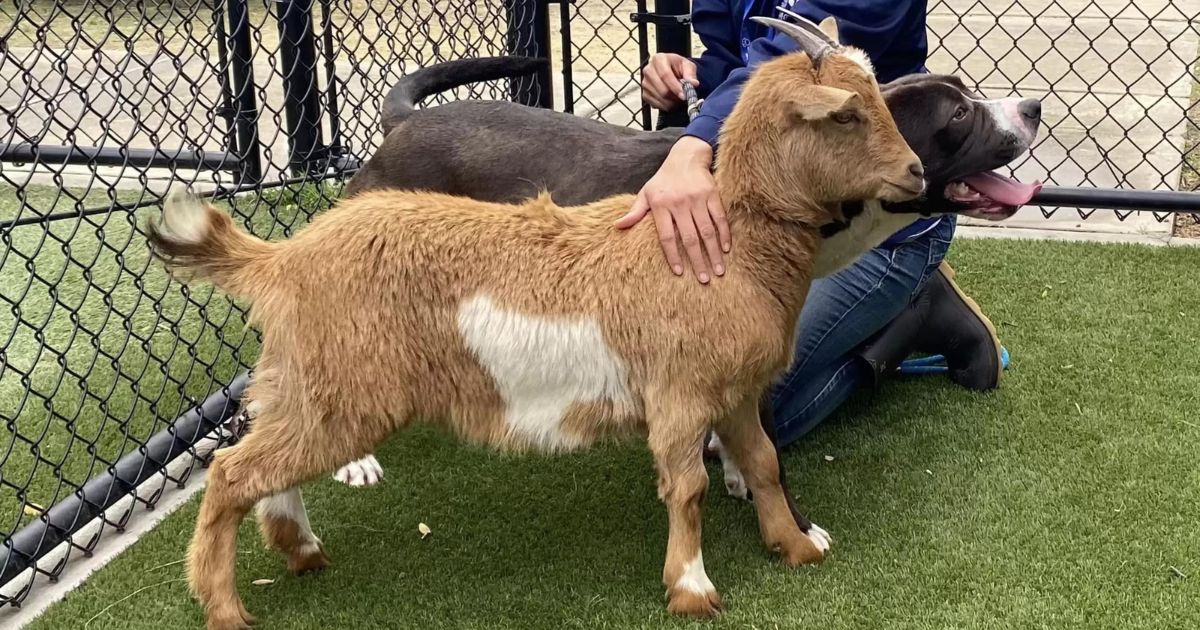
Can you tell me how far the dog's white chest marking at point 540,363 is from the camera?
2.53 m

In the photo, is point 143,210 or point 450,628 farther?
point 143,210

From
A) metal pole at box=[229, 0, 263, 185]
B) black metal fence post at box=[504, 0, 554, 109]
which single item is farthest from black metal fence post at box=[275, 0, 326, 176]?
black metal fence post at box=[504, 0, 554, 109]

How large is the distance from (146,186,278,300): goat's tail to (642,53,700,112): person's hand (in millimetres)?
1666

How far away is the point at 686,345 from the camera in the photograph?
254 centimetres

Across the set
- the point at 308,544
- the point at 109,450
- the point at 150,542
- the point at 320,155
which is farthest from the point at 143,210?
the point at 308,544

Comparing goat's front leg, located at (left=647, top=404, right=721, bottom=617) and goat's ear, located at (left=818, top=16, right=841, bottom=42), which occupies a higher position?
goat's ear, located at (left=818, top=16, right=841, bottom=42)

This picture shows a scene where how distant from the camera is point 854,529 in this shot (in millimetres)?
3127

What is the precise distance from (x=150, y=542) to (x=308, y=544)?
21.4 inches

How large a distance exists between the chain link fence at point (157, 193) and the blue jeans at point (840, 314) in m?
1.34

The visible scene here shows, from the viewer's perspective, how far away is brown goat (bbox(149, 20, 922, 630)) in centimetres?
252

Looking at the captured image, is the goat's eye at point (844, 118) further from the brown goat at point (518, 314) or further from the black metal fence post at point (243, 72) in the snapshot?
the black metal fence post at point (243, 72)

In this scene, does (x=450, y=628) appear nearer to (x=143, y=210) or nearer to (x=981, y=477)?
(x=981, y=477)

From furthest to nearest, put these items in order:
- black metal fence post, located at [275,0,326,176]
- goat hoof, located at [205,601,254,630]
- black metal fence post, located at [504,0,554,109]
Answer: black metal fence post, located at [275,0,326,176] < black metal fence post, located at [504,0,554,109] < goat hoof, located at [205,601,254,630]

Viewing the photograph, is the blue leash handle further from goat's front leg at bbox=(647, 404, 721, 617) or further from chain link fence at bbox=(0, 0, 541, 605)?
chain link fence at bbox=(0, 0, 541, 605)
